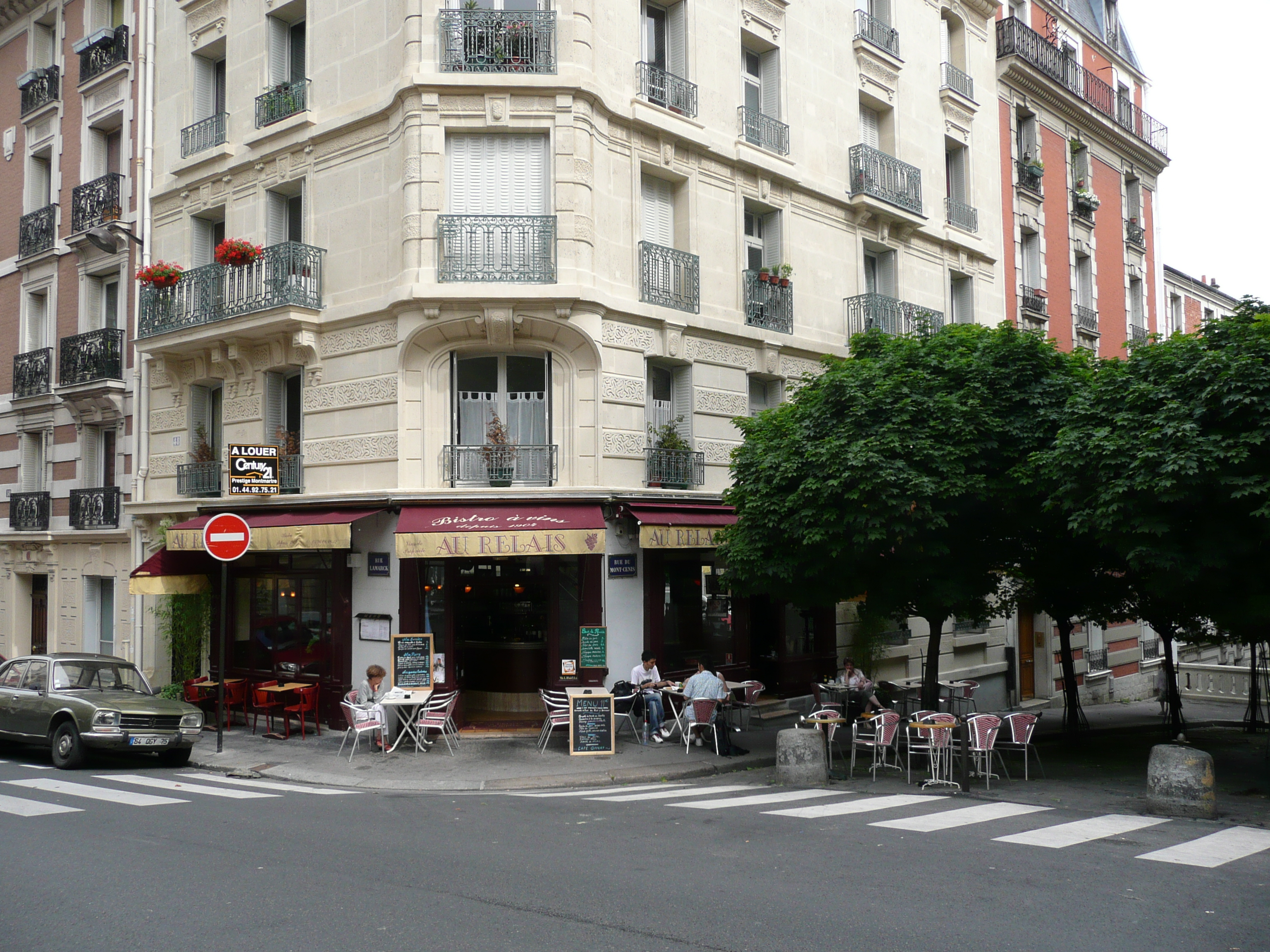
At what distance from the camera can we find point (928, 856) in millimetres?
8148

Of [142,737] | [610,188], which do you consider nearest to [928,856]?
[142,737]

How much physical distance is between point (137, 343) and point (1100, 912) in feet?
61.2

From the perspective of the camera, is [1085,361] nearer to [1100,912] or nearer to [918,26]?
[1100,912]

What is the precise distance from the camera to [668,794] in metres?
11.9

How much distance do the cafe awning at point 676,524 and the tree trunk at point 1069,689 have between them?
748 centimetres

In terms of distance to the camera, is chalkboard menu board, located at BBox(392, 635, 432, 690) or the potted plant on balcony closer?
chalkboard menu board, located at BBox(392, 635, 432, 690)

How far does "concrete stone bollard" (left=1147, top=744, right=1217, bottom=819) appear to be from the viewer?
10164mm

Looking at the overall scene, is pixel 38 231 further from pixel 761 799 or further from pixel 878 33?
pixel 761 799

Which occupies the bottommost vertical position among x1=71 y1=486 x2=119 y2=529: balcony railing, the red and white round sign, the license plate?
the license plate

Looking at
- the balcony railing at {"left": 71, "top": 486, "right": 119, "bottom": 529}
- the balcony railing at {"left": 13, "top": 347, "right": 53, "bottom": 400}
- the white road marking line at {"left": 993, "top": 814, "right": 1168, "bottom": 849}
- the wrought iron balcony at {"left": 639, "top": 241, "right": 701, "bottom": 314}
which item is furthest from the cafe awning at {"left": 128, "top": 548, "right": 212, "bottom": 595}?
the white road marking line at {"left": 993, "top": 814, "right": 1168, "bottom": 849}

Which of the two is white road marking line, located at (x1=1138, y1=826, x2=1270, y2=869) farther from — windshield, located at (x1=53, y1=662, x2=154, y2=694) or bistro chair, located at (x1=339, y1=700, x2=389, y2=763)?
windshield, located at (x1=53, y1=662, x2=154, y2=694)

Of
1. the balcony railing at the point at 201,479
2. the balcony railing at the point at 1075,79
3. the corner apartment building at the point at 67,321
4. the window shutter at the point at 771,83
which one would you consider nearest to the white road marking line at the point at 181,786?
the balcony railing at the point at 201,479

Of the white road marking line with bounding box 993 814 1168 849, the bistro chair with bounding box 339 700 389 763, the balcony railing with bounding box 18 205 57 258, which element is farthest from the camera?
the balcony railing with bounding box 18 205 57 258

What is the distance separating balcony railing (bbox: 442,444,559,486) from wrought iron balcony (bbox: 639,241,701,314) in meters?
3.22
